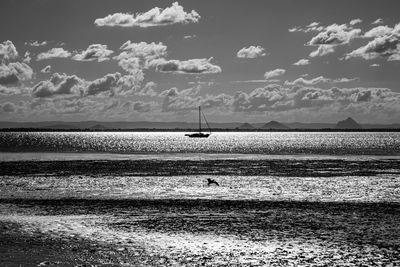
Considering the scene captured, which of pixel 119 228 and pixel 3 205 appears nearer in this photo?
pixel 119 228

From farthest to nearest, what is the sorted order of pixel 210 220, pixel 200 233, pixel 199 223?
1. pixel 210 220
2. pixel 199 223
3. pixel 200 233

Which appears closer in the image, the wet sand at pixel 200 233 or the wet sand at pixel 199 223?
the wet sand at pixel 200 233

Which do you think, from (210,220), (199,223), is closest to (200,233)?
(199,223)

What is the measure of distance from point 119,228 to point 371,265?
15.8 m

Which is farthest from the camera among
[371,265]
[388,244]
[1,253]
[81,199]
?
[81,199]

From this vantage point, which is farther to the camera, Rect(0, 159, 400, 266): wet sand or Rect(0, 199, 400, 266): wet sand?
Rect(0, 159, 400, 266): wet sand

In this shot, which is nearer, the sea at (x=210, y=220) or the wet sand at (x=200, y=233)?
the wet sand at (x=200, y=233)

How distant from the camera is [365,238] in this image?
2905 cm

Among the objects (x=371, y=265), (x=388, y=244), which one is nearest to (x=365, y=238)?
(x=388, y=244)

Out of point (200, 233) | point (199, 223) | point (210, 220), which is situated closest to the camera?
point (200, 233)

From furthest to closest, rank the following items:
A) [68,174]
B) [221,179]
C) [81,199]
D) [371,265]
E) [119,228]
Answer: [68,174] → [221,179] → [81,199] → [119,228] → [371,265]

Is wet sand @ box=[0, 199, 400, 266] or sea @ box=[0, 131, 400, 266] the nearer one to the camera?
wet sand @ box=[0, 199, 400, 266]

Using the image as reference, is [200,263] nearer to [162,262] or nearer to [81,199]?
[162,262]

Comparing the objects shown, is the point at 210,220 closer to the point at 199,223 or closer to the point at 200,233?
the point at 199,223
